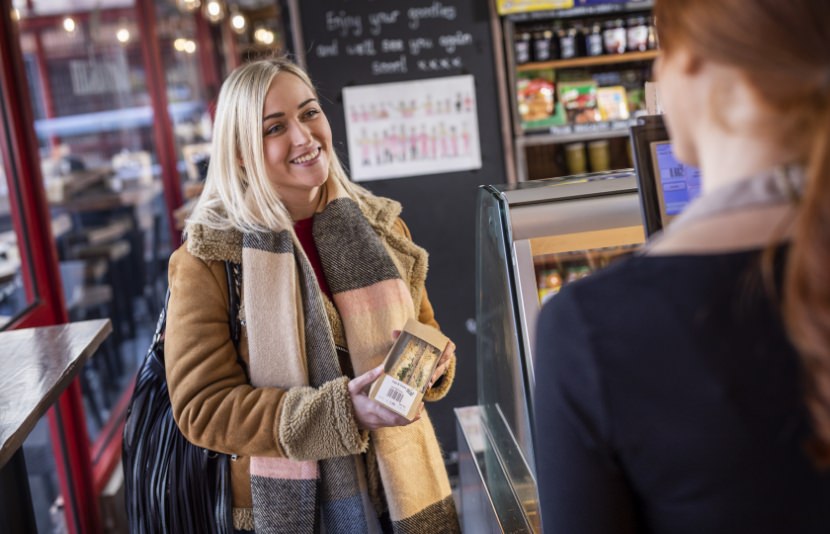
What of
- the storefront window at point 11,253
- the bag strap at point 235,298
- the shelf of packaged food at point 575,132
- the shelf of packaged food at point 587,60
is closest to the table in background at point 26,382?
the bag strap at point 235,298

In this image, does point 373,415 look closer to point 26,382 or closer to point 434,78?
point 26,382

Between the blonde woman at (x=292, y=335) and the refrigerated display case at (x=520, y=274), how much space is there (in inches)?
5.5

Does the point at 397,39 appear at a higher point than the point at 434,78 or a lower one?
higher

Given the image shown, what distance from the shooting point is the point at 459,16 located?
429cm

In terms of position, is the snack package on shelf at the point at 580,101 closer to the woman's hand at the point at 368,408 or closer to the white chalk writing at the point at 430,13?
the white chalk writing at the point at 430,13

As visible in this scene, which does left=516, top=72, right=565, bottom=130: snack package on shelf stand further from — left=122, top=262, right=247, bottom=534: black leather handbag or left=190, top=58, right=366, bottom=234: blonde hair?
left=122, top=262, right=247, bottom=534: black leather handbag

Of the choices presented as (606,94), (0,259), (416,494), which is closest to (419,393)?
(416,494)

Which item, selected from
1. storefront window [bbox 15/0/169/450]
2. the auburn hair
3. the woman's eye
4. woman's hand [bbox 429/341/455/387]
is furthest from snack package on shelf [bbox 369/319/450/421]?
storefront window [bbox 15/0/169/450]

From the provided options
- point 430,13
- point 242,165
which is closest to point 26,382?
point 242,165

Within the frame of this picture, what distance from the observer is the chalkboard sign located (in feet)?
14.0

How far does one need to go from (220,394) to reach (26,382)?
0.37 m

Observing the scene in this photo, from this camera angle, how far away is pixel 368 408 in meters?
1.76

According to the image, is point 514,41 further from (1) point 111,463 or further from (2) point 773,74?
(2) point 773,74

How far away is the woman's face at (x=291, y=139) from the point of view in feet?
6.51
